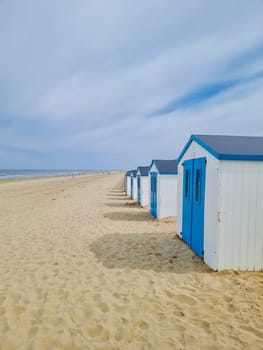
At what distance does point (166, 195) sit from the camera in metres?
10.3

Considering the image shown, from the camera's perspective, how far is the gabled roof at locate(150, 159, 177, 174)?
10.2 meters

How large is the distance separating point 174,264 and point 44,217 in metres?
7.39

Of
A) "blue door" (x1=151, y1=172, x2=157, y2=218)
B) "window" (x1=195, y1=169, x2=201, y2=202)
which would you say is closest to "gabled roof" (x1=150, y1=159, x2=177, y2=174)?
"blue door" (x1=151, y1=172, x2=157, y2=218)

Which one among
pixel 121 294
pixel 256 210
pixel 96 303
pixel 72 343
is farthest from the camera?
pixel 256 210

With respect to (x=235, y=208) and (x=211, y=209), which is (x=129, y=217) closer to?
(x=211, y=209)

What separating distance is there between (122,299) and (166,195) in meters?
6.83

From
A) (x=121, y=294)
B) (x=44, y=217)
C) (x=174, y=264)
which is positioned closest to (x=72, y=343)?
(x=121, y=294)

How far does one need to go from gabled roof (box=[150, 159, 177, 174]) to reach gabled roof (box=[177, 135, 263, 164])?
362 centimetres

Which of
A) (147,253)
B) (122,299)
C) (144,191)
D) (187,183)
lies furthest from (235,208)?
(144,191)

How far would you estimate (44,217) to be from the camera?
10883 millimetres

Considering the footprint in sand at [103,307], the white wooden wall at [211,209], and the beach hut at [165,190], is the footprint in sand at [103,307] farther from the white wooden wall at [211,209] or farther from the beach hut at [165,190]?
the beach hut at [165,190]

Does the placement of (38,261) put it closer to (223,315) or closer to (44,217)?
(223,315)

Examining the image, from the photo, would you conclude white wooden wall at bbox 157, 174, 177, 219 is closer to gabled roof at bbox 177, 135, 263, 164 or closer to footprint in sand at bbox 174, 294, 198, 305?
gabled roof at bbox 177, 135, 263, 164

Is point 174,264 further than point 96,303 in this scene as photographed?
Yes
